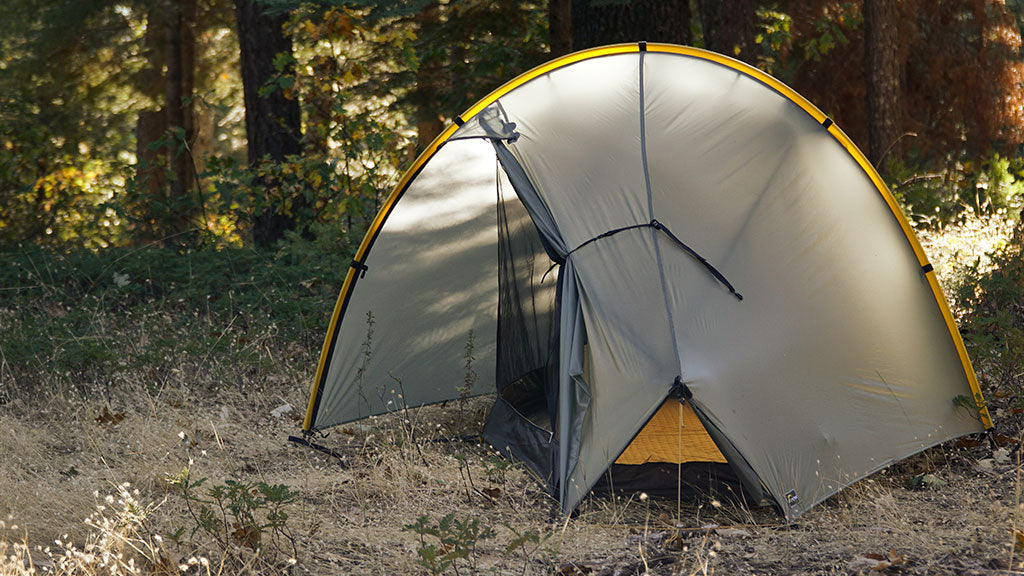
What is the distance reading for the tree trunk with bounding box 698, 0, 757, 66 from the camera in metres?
8.37

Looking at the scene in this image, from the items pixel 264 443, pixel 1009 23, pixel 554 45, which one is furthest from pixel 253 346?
pixel 1009 23

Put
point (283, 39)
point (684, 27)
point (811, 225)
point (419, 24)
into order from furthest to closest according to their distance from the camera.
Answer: point (419, 24) → point (283, 39) → point (684, 27) → point (811, 225)

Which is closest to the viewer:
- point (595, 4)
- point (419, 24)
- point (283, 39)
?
point (595, 4)

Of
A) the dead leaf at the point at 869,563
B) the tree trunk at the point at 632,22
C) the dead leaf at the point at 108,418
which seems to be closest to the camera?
the dead leaf at the point at 869,563

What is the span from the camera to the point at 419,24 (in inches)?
395

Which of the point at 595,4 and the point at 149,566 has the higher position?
the point at 595,4

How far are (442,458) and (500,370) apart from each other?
43.3 inches

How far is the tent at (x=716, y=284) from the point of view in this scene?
3.64 m

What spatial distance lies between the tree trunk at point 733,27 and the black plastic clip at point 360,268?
4.72 m

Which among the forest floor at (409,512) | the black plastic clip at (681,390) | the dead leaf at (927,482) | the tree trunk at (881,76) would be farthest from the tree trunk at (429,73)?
the dead leaf at (927,482)

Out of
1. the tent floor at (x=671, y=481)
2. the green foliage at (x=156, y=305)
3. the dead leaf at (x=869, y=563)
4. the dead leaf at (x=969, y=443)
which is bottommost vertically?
the tent floor at (x=671, y=481)

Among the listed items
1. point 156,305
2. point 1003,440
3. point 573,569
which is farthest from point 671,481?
point 156,305

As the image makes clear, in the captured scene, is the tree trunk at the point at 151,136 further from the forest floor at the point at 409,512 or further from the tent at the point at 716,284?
the tent at the point at 716,284

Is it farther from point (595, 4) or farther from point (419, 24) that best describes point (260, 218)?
point (595, 4)
